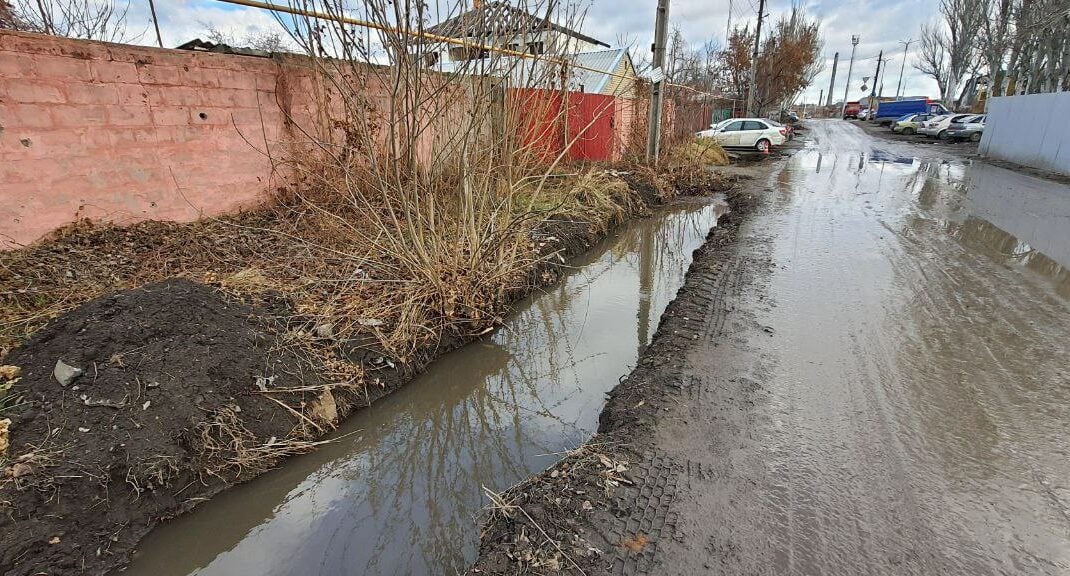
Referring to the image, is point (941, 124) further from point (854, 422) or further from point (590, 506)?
point (590, 506)

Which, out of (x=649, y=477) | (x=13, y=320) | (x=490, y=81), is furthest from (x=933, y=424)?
(x=13, y=320)

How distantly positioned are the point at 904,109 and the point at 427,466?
46176mm

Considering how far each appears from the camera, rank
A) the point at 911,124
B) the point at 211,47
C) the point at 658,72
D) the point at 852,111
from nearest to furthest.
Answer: the point at 211,47 → the point at 658,72 → the point at 911,124 → the point at 852,111

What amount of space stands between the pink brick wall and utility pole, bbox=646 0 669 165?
793 centimetres

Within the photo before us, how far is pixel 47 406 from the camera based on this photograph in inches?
104

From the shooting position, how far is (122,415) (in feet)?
8.99

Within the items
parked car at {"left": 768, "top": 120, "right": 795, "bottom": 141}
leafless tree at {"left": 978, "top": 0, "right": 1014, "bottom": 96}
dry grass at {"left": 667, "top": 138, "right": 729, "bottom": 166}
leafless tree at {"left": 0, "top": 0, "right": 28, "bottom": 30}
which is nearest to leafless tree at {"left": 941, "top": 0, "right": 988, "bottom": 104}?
leafless tree at {"left": 978, "top": 0, "right": 1014, "bottom": 96}

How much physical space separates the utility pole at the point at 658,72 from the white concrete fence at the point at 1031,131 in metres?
11.0

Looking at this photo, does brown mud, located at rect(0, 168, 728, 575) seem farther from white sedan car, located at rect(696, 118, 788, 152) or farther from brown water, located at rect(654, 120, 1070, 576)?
white sedan car, located at rect(696, 118, 788, 152)

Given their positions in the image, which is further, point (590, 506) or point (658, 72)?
point (658, 72)

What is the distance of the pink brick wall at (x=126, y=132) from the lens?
4.27m

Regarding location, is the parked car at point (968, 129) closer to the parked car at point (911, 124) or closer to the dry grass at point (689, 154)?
the parked car at point (911, 124)

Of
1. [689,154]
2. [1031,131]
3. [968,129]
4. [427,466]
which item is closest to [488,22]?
[427,466]

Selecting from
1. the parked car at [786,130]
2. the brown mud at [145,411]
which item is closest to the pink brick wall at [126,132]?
the brown mud at [145,411]
